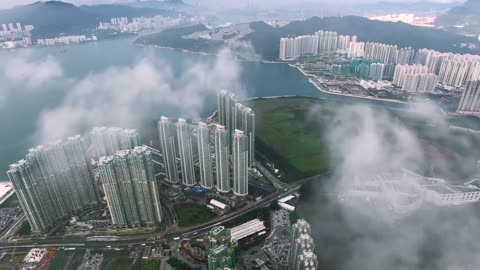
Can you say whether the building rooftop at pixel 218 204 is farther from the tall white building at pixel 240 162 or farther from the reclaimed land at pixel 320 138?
the reclaimed land at pixel 320 138

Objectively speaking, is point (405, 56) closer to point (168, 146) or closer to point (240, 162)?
point (240, 162)

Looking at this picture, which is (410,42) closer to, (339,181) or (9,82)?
(339,181)

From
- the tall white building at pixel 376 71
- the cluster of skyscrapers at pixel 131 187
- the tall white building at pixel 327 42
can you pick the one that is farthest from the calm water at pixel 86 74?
the cluster of skyscrapers at pixel 131 187

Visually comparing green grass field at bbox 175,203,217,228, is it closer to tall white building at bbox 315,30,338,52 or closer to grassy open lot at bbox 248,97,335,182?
grassy open lot at bbox 248,97,335,182

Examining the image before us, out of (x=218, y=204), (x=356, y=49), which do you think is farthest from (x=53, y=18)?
(x=218, y=204)

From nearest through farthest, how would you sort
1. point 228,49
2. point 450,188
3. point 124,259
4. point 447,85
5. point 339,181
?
point 124,259 → point 450,188 → point 339,181 → point 447,85 → point 228,49

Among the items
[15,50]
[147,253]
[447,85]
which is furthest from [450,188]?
[15,50]
